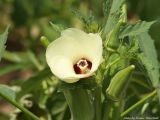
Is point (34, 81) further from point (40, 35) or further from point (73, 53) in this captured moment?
point (40, 35)

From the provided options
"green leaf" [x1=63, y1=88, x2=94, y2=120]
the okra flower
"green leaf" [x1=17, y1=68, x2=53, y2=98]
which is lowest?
"green leaf" [x1=17, y1=68, x2=53, y2=98]

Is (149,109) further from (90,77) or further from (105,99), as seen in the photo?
(90,77)

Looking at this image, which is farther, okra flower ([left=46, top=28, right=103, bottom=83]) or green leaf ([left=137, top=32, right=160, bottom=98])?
green leaf ([left=137, top=32, right=160, bottom=98])

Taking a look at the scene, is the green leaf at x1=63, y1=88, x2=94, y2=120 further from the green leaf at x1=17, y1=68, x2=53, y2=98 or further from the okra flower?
the green leaf at x1=17, y1=68, x2=53, y2=98

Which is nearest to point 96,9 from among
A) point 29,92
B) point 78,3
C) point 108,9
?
point 78,3

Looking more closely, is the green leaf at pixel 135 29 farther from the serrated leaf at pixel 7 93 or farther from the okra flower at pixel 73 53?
the serrated leaf at pixel 7 93

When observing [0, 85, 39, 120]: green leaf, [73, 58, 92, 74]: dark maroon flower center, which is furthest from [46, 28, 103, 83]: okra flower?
[0, 85, 39, 120]: green leaf
